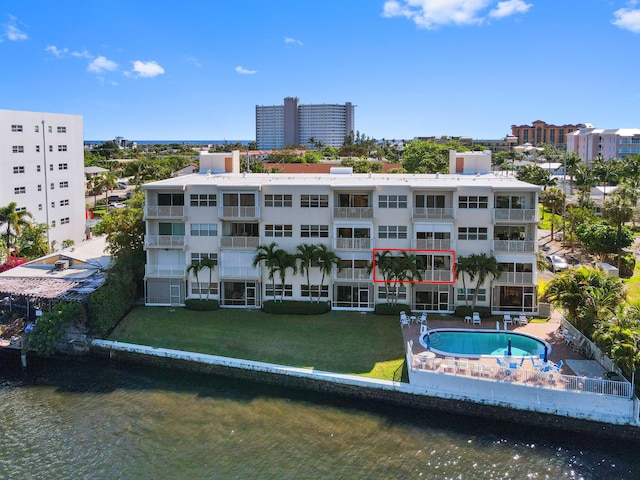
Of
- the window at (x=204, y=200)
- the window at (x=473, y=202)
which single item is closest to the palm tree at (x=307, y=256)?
the window at (x=204, y=200)

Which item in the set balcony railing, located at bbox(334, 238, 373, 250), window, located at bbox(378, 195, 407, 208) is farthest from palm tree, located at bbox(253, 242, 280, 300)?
window, located at bbox(378, 195, 407, 208)

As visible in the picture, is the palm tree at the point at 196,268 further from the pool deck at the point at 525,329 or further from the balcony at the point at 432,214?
the balcony at the point at 432,214

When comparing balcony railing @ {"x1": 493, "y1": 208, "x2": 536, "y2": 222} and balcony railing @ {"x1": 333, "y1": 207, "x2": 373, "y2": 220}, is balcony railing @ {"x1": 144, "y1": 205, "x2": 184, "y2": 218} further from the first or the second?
balcony railing @ {"x1": 493, "y1": 208, "x2": 536, "y2": 222}

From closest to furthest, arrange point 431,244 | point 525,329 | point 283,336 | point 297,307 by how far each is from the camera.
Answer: point 283,336, point 525,329, point 431,244, point 297,307

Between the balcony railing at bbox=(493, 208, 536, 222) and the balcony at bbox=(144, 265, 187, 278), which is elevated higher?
the balcony railing at bbox=(493, 208, 536, 222)

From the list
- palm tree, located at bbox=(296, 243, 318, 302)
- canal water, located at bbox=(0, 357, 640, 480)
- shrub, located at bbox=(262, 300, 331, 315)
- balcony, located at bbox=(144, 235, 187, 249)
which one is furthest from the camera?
balcony, located at bbox=(144, 235, 187, 249)

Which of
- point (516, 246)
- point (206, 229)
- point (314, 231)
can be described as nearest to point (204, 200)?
point (206, 229)

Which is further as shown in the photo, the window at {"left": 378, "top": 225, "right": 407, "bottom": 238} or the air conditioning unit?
the air conditioning unit

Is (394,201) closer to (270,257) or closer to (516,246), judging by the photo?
(516,246)
